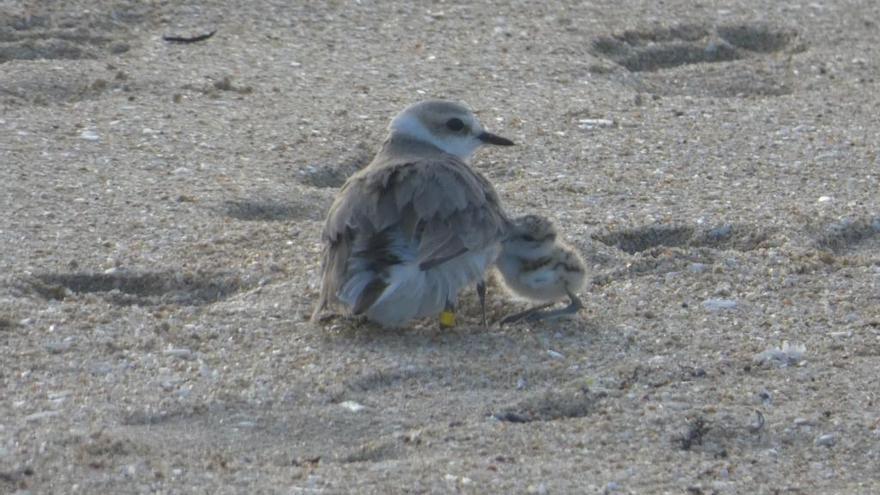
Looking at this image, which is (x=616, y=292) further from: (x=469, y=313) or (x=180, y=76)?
(x=180, y=76)

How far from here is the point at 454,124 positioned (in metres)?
6.47

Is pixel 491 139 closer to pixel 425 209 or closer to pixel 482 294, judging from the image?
pixel 482 294

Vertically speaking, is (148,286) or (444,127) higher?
(444,127)

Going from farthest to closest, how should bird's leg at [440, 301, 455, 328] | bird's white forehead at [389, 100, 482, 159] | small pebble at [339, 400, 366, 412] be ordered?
bird's white forehead at [389, 100, 482, 159], bird's leg at [440, 301, 455, 328], small pebble at [339, 400, 366, 412]

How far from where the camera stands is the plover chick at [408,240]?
5.25 m

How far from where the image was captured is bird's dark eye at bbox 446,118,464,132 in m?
6.46

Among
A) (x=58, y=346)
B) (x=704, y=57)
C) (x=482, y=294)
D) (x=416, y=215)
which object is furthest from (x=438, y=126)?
(x=704, y=57)

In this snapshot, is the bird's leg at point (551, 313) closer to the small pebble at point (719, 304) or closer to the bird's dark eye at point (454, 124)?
the small pebble at point (719, 304)

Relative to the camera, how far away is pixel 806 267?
5859 millimetres

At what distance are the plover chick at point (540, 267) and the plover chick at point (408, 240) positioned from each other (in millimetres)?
78

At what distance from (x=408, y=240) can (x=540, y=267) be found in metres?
0.52

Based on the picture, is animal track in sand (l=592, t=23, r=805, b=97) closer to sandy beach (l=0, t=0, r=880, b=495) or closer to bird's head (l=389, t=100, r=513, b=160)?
sandy beach (l=0, t=0, r=880, b=495)

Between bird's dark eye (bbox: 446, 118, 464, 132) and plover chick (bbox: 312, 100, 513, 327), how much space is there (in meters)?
0.78

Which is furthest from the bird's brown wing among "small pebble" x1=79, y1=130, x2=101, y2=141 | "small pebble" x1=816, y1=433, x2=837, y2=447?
"small pebble" x1=79, y1=130, x2=101, y2=141
